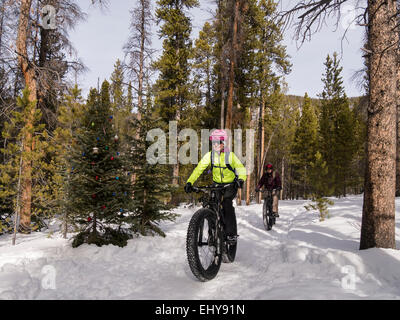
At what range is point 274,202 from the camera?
32.7ft

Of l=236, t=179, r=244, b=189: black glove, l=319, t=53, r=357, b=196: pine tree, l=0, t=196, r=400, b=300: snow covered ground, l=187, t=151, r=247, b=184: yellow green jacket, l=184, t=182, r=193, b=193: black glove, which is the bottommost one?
l=0, t=196, r=400, b=300: snow covered ground

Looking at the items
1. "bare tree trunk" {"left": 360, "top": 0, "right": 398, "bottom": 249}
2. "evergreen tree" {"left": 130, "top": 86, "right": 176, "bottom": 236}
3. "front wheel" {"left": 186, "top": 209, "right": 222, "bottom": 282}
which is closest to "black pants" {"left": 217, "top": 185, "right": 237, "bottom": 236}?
"front wheel" {"left": 186, "top": 209, "right": 222, "bottom": 282}

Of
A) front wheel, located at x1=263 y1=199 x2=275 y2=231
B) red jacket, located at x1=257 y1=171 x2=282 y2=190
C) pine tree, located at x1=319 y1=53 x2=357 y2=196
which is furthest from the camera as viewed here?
pine tree, located at x1=319 y1=53 x2=357 y2=196

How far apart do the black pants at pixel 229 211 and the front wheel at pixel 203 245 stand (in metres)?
0.46


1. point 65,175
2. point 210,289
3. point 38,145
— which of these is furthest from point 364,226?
point 38,145

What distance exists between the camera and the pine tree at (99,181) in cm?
595

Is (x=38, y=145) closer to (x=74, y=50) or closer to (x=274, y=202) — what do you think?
(x=74, y=50)

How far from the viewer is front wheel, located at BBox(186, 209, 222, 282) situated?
146 inches

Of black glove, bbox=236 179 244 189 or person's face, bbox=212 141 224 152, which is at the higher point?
person's face, bbox=212 141 224 152

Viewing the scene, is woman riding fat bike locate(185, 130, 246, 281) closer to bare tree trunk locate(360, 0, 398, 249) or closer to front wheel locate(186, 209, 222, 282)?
front wheel locate(186, 209, 222, 282)

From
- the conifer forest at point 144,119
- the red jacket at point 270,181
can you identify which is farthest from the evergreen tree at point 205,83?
the red jacket at point 270,181

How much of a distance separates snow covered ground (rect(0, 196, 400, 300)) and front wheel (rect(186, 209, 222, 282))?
0.20 meters

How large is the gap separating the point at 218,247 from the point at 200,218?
79 cm

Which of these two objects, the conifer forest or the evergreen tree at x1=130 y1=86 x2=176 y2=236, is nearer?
the conifer forest
